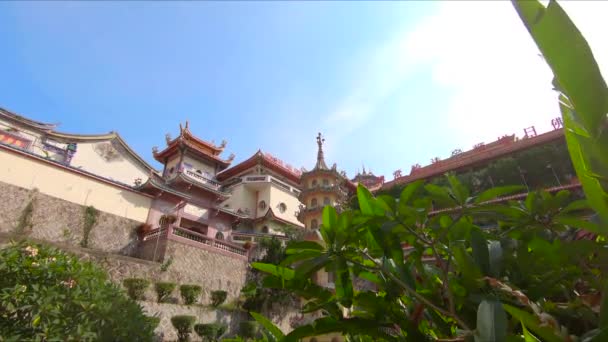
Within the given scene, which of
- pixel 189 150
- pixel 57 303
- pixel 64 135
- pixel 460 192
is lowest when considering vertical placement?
pixel 57 303

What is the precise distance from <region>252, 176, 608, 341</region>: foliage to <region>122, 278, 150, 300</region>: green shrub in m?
10.1

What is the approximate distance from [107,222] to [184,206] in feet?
11.0

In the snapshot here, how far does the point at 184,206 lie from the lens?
52.7ft

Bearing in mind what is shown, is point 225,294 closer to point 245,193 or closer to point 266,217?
point 266,217

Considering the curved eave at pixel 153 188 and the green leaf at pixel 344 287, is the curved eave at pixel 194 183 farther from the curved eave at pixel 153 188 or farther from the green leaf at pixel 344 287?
the green leaf at pixel 344 287

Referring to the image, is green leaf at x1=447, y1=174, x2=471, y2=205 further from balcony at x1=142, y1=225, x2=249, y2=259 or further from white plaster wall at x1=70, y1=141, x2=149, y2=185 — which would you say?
white plaster wall at x1=70, y1=141, x2=149, y2=185

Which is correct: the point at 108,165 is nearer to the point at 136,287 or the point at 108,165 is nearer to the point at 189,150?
the point at 189,150

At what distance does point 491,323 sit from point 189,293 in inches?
A: 443

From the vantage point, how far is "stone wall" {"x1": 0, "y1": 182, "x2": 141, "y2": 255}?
11469mm

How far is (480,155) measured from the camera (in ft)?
72.9

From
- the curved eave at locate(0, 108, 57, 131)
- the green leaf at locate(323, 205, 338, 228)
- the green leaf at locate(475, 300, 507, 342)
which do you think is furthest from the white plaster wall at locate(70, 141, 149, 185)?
the green leaf at locate(475, 300, 507, 342)

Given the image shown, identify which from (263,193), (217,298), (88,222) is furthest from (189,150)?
(217,298)

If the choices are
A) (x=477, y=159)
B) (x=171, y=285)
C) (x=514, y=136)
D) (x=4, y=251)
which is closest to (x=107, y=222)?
(x=171, y=285)

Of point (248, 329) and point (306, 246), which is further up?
point (306, 246)
